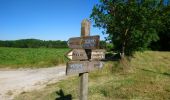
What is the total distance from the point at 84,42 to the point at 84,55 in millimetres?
349

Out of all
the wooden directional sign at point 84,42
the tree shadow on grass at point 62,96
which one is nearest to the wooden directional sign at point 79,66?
the wooden directional sign at point 84,42

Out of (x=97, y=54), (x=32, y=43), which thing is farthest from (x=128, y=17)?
(x=32, y=43)

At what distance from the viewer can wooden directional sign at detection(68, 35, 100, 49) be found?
595cm

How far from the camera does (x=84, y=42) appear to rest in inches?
245

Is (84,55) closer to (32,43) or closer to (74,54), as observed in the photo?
(74,54)

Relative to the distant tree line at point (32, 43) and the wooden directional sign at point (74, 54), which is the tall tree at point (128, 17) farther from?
the distant tree line at point (32, 43)

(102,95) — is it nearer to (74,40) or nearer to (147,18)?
(74,40)

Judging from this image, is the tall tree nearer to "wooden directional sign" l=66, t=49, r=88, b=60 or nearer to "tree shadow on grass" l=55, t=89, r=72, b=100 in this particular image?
"tree shadow on grass" l=55, t=89, r=72, b=100

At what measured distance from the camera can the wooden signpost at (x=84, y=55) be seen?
5906 mm

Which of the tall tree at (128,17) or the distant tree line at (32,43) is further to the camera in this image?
the distant tree line at (32,43)

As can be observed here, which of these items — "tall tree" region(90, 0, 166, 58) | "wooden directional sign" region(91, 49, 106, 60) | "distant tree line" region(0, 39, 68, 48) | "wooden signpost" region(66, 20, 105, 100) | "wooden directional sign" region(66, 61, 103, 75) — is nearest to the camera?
"wooden directional sign" region(66, 61, 103, 75)

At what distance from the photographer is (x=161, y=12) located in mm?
18094

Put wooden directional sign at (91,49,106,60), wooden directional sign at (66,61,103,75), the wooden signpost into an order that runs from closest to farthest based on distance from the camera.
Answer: wooden directional sign at (66,61,103,75) < the wooden signpost < wooden directional sign at (91,49,106,60)

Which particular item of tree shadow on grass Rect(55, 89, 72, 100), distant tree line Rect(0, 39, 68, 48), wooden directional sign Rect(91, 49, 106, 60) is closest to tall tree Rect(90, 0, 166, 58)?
tree shadow on grass Rect(55, 89, 72, 100)
